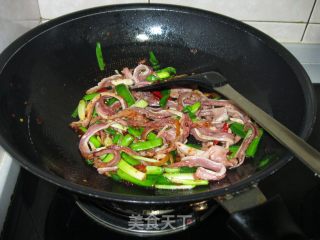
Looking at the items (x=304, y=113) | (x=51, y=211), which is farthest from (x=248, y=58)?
(x=51, y=211)

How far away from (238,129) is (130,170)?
35 cm

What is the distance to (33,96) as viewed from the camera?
1018mm

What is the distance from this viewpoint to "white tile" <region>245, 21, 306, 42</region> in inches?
56.4

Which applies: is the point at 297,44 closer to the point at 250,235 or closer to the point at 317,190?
the point at 317,190

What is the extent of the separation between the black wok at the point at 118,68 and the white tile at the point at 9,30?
0.28 ft

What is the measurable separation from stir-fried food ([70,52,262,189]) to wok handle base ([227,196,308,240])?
0.28 m

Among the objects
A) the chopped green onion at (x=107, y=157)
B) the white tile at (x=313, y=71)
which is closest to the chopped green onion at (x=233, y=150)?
the chopped green onion at (x=107, y=157)

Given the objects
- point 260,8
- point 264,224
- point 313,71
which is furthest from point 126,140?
point 313,71

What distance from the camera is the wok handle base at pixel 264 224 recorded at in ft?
2.07

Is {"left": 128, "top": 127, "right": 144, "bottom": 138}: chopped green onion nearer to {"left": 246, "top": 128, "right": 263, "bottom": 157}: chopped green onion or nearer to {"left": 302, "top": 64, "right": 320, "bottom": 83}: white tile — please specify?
{"left": 246, "top": 128, "right": 263, "bottom": 157}: chopped green onion

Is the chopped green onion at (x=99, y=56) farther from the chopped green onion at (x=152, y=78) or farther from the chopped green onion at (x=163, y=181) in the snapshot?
the chopped green onion at (x=163, y=181)

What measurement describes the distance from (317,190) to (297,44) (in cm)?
69

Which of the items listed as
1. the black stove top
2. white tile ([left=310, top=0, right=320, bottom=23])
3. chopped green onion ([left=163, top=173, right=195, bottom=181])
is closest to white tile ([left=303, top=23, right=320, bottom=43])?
white tile ([left=310, top=0, right=320, bottom=23])

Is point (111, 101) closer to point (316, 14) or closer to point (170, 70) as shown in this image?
point (170, 70)
